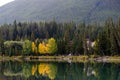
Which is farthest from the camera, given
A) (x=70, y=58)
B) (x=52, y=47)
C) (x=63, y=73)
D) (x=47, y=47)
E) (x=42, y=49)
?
(x=42, y=49)

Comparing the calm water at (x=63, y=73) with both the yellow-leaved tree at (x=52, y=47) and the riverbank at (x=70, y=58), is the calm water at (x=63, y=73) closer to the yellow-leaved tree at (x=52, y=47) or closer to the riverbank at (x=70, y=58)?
the riverbank at (x=70, y=58)

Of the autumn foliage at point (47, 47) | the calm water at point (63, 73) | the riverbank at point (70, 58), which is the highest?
the calm water at point (63, 73)

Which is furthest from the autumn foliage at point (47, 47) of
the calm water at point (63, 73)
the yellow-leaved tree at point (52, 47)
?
the calm water at point (63, 73)

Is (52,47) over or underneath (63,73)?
underneath

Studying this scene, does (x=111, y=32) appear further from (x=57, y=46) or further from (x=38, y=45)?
(x=38, y=45)

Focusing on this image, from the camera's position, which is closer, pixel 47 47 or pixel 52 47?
pixel 52 47

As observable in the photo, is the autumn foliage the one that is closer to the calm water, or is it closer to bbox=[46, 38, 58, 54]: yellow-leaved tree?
bbox=[46, 38, 58, 54]: yellow-leaved tree

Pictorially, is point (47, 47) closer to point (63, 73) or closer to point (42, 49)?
point (42, 49)

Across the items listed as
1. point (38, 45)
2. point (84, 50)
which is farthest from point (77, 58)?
point (38, 45)

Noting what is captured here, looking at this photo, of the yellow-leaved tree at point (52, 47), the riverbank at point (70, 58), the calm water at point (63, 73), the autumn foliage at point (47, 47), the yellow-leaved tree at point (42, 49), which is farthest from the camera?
the yellow-leaved tree at point (42, 49)

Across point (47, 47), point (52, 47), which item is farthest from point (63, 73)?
point (47, 47)

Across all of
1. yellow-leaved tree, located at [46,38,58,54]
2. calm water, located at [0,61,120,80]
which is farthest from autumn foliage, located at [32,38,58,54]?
calm water, located at [0,61,120,80]

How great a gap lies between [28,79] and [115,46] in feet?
243

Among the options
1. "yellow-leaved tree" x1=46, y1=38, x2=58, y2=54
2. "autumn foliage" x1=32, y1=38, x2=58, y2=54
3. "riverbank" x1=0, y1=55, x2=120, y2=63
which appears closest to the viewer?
"riverbank" x1=0, y1=55, x2=120, y2=63
